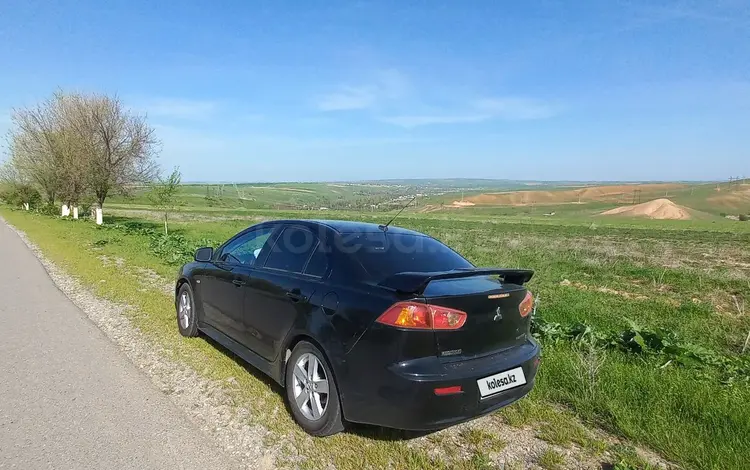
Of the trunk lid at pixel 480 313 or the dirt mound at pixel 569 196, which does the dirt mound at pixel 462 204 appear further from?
the trunk lid at pixel 480 313

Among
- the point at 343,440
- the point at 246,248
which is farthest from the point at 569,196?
the point at 343,440

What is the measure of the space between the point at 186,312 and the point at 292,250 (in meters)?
2.46

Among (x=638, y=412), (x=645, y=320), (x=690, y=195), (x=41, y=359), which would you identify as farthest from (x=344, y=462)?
(x=690, y=195)

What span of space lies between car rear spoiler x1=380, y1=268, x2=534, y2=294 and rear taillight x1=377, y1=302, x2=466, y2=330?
0.36ft

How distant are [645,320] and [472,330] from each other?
719 cm

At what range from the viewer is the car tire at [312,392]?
10.7ft

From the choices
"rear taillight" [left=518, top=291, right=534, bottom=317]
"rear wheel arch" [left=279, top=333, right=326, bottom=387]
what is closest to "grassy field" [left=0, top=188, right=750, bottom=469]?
"rear wheel arch" [left=279, top=333, right=326, bottom=387]

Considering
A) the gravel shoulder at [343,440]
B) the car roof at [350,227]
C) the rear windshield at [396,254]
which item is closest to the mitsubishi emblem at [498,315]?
the rear windshield at [396,254]

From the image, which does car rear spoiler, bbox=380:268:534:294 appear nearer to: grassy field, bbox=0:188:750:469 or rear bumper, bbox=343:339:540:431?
rear bumper, bbox=343:339:540:431

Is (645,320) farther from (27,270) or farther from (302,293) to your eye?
(27,270)

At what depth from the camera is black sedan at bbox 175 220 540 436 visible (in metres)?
2.92

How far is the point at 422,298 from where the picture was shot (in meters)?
2.98

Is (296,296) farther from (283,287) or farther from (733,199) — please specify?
(733,199)

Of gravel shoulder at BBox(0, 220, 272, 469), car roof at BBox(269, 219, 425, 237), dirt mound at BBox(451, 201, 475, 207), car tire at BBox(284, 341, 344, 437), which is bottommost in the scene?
dirt mound at BBox(451, 201, 475, 207)
